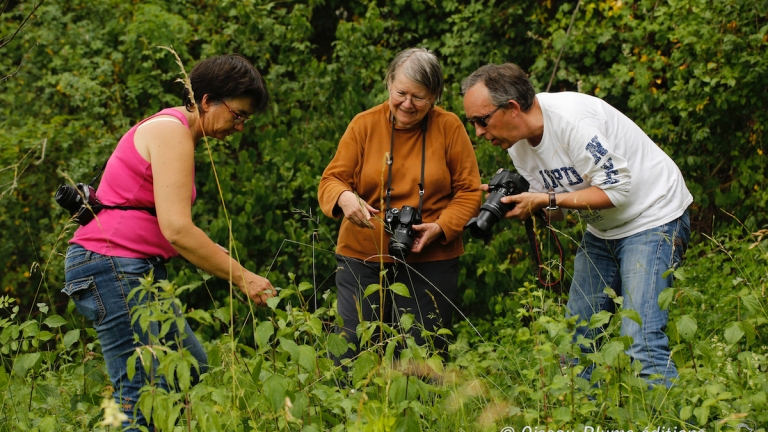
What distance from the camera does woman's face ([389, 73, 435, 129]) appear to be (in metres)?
3.06

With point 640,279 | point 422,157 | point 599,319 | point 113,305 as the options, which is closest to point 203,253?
point 113,305

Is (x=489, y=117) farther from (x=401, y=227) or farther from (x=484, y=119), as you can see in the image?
(x=401, y=227)

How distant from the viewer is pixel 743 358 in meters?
2.35

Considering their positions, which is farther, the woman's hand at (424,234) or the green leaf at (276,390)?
the woman's hand at (424,234)

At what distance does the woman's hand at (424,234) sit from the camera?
305 centimetres

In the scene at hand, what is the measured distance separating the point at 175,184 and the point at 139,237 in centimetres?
24

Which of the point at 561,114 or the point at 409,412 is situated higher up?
→ the point at 561,114

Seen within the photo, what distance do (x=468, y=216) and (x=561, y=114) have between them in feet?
1.84

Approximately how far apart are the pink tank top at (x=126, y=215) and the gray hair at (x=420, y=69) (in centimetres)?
94

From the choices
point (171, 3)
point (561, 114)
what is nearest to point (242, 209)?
point (171, 3)

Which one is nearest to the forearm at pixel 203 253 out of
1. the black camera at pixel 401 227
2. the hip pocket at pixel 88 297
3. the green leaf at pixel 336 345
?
the hip pocket at pixel 88 297

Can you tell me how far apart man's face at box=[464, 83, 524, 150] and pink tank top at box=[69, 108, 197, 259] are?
112 cm

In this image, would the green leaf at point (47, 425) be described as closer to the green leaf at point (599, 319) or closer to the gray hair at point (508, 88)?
the green leaf at point (599, 319)

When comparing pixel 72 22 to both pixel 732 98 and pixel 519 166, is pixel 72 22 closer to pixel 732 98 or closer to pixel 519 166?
pixel 519 166
